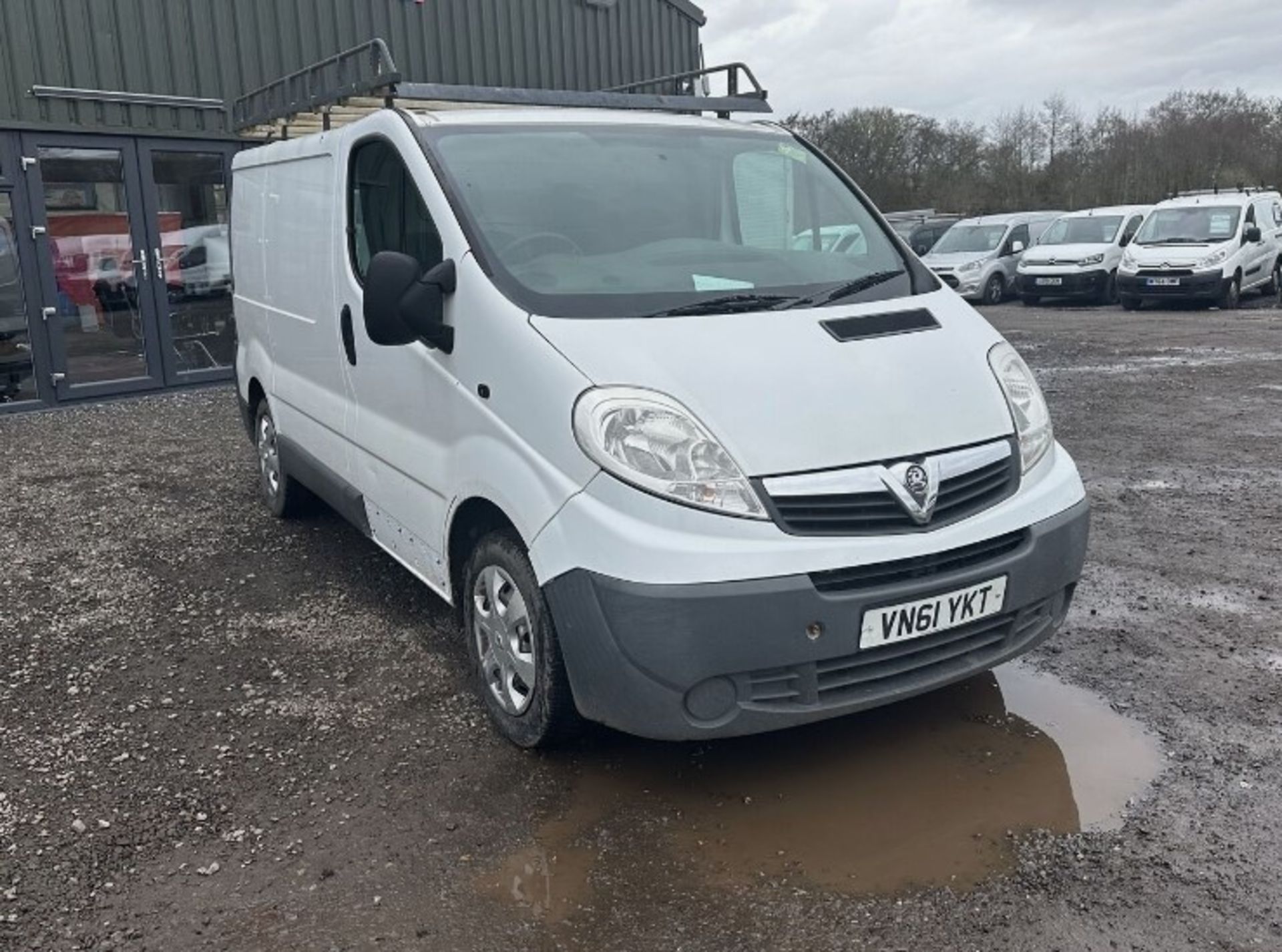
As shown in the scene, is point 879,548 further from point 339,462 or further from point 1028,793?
point 339,462

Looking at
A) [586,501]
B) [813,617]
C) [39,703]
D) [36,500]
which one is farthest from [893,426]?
[36,500]

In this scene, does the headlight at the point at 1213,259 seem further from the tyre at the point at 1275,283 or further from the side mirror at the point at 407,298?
the side mirror at the point at 407,298

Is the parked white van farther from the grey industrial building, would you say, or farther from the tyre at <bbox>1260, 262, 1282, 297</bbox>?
the grey industrial building

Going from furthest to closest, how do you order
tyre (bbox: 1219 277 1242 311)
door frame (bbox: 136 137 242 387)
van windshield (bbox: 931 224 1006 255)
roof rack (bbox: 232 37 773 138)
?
van windshield (bbox: 931 224 1006 255) < tyre (bbox: 1219 277 1242 311) < door frame (bbox: 136 137 242 387) < roof rack (bbox: 232 37 773 138)

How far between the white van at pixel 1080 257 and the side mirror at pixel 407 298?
17.3 m

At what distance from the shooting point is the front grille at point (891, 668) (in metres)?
3.02

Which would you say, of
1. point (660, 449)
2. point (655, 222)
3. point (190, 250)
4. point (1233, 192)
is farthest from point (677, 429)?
point (1233, 192)

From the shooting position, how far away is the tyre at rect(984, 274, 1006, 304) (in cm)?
2011

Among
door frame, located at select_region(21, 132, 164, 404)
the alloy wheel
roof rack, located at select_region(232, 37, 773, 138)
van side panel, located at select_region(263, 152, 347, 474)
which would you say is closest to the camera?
the alloy wheel

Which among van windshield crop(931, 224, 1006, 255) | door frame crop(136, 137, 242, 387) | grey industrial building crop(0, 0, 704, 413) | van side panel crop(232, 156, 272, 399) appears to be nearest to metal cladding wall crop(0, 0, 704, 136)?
grey industrial building crop(0, 0, 704, 413)

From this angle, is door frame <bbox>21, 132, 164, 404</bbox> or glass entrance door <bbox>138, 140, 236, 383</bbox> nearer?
door frame <bbox>21, 132, 164, 404</bbox>

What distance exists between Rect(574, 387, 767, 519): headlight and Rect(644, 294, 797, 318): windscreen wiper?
0.45m

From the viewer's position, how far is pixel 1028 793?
3242mm

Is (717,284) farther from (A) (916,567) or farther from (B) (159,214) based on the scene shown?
(B) (159,214)
